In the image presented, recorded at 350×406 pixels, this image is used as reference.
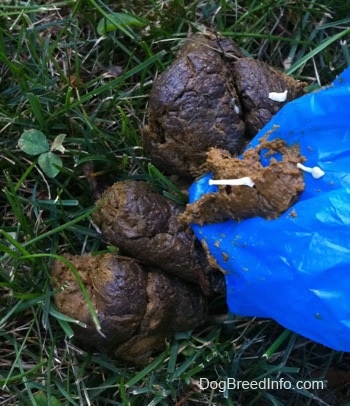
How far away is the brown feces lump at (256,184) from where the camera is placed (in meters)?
1.68

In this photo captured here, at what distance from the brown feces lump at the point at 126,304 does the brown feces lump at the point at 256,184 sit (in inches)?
10.6

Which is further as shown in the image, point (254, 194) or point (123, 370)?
point (123, 370)

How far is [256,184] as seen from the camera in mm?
1706

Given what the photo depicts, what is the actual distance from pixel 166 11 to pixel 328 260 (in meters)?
1.11

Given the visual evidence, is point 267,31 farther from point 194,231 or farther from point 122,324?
point 122,324

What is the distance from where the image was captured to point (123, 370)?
200cm

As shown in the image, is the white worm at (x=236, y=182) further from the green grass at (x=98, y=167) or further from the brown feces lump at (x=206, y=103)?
the green grass at (x=98, y=167)

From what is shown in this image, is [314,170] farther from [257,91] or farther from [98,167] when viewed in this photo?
[98,167]

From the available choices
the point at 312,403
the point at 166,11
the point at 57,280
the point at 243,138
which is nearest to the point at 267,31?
the point at 166,11

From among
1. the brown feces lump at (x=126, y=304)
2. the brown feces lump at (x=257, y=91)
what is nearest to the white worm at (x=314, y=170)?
the brown feces lump at (x=257, y=91)

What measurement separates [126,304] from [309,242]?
57 cm

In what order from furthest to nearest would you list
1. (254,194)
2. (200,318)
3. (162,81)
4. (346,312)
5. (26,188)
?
(26,188) < (200,318) < (162,81) < (254,194) < (346,312)

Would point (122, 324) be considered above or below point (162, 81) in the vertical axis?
below

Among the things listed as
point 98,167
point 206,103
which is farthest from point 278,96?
point 98,167
